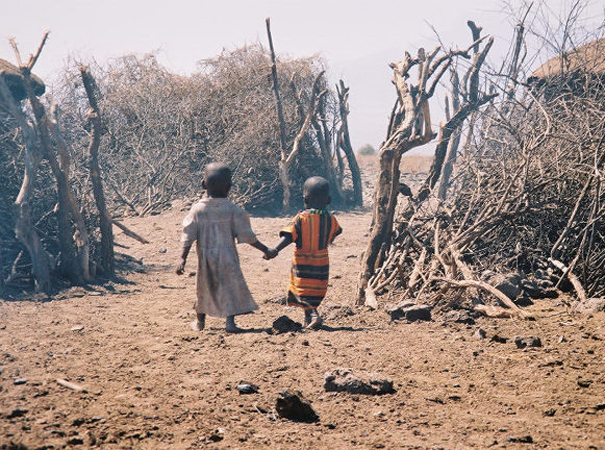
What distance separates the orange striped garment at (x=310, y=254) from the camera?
5.08m

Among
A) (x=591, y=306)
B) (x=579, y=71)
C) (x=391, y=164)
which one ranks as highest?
(x=579, y=71)

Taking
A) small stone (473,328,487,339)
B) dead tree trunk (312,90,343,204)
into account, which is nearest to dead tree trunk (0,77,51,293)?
small stone (473,328,487,339)

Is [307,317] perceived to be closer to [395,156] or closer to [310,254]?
[310,254]

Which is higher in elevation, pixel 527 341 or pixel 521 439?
pixel 527 341

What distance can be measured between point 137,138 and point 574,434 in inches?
562

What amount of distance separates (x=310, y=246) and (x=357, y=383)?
1.77m

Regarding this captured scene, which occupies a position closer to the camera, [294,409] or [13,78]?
[294,409]

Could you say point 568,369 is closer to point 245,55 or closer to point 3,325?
point 3,325

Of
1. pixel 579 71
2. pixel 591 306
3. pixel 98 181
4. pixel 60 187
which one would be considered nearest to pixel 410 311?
pixel 591 306

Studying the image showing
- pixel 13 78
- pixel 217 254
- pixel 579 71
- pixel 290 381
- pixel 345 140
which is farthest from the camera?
pixel 345 140

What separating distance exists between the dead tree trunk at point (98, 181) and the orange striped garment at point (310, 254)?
11.5 ft

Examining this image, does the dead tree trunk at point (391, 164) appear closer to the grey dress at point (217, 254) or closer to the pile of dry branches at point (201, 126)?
the grey dress at point (217, 254)

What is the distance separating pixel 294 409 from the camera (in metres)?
3.13

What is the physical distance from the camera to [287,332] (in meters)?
4.90
